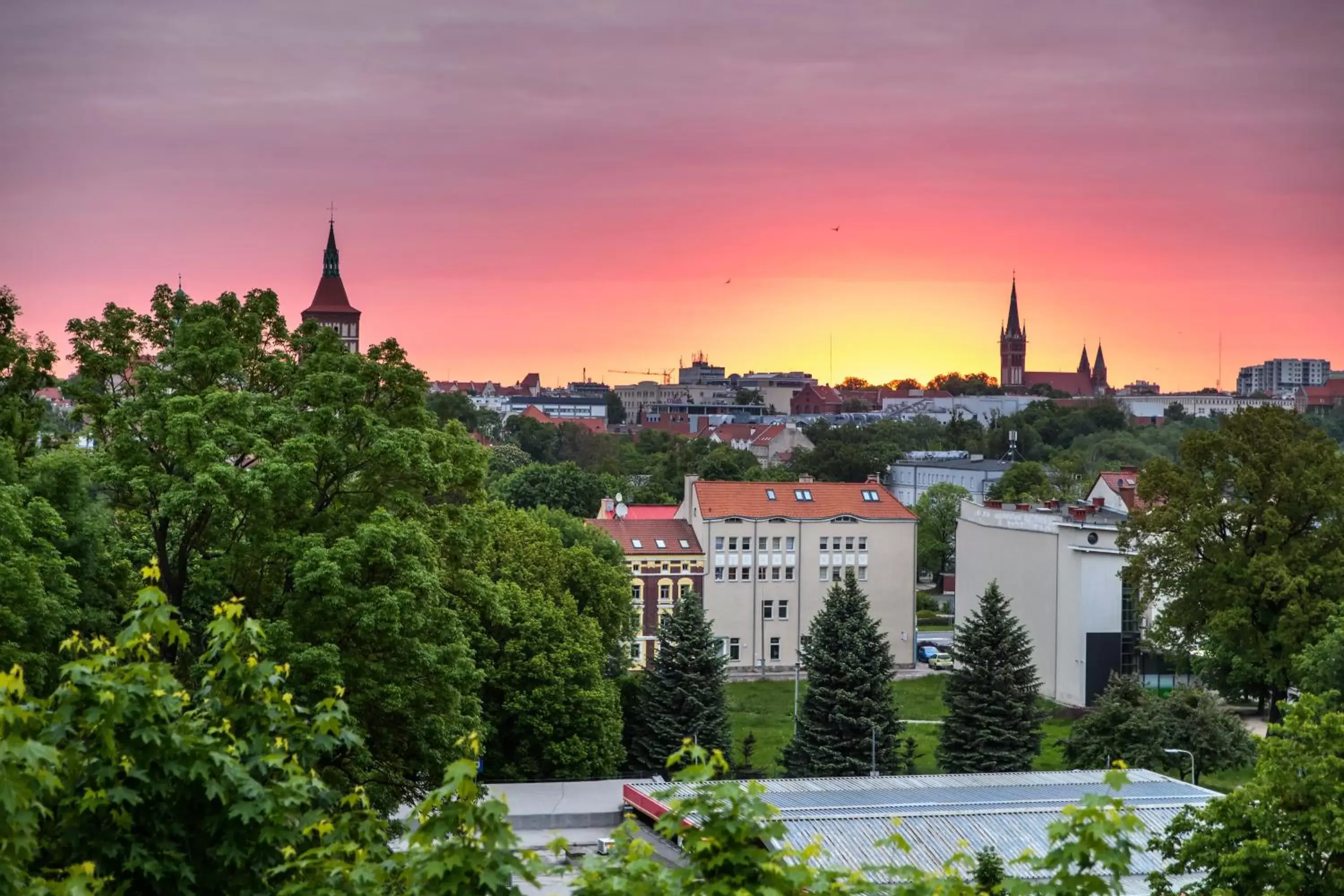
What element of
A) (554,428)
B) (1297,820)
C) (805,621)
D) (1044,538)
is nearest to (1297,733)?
(1297,820)

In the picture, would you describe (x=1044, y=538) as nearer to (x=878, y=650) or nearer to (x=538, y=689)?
(x=878, y=650)

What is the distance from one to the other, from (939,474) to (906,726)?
236ft

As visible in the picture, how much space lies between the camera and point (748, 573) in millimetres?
60406

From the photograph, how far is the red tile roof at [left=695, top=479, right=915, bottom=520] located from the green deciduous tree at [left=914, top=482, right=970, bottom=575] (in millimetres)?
24550

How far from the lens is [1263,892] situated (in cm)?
1864

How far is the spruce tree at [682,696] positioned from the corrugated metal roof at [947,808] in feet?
16.7

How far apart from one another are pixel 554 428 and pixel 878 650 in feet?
360

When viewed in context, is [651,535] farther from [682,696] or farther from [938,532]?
[938,532]

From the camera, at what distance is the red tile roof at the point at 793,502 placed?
60.4 m

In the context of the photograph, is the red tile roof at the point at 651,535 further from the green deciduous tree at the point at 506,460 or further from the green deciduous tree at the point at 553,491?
the green deciduous tree at the point at 506,460

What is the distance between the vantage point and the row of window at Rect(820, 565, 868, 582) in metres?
61.2

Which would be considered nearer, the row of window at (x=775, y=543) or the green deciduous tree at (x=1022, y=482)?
the row of window at (x=775, y=543)

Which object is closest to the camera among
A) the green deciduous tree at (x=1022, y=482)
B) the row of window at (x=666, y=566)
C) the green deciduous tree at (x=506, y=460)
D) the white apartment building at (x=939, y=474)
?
the row of window at (x=666, y=566)

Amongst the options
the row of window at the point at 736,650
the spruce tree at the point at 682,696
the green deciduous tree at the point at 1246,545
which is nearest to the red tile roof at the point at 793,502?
the row of window at the point at 736,650
